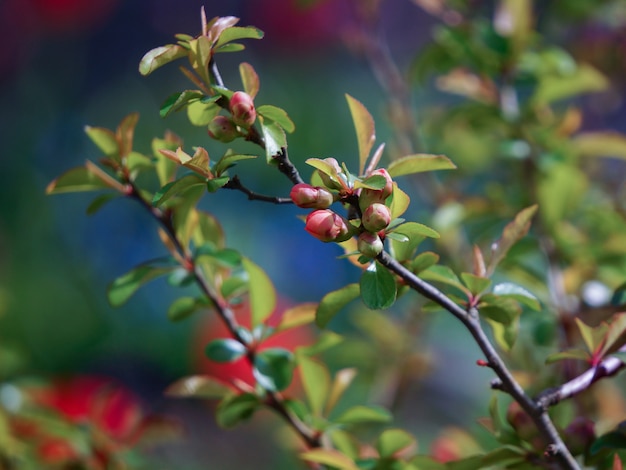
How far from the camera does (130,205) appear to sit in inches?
103

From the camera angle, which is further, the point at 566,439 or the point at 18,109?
the point at 18,109

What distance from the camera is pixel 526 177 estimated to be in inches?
28.4

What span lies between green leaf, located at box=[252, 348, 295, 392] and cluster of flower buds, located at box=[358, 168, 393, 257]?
0.55 feet

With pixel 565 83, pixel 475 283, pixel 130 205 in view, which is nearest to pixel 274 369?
pixel 475 283

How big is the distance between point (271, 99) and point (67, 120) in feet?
2.67

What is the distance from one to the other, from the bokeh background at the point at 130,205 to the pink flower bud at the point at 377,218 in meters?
1.46

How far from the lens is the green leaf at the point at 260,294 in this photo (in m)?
0.48

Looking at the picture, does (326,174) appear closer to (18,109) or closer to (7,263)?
(7,263)

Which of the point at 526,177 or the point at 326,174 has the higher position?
the point at 326,174

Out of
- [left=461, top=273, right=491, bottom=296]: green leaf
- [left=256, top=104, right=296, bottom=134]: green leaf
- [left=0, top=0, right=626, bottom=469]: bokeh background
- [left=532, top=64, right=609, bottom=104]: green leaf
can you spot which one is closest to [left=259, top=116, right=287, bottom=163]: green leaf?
[left=256, top=104, right=296, bottom=134]: green leaf

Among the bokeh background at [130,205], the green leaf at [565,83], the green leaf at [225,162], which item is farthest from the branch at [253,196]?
the bokeh background at [130,205]

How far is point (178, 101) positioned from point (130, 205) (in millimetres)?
2337

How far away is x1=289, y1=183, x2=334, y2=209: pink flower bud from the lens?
1.04ft

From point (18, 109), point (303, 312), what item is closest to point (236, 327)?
point (303, 312)
